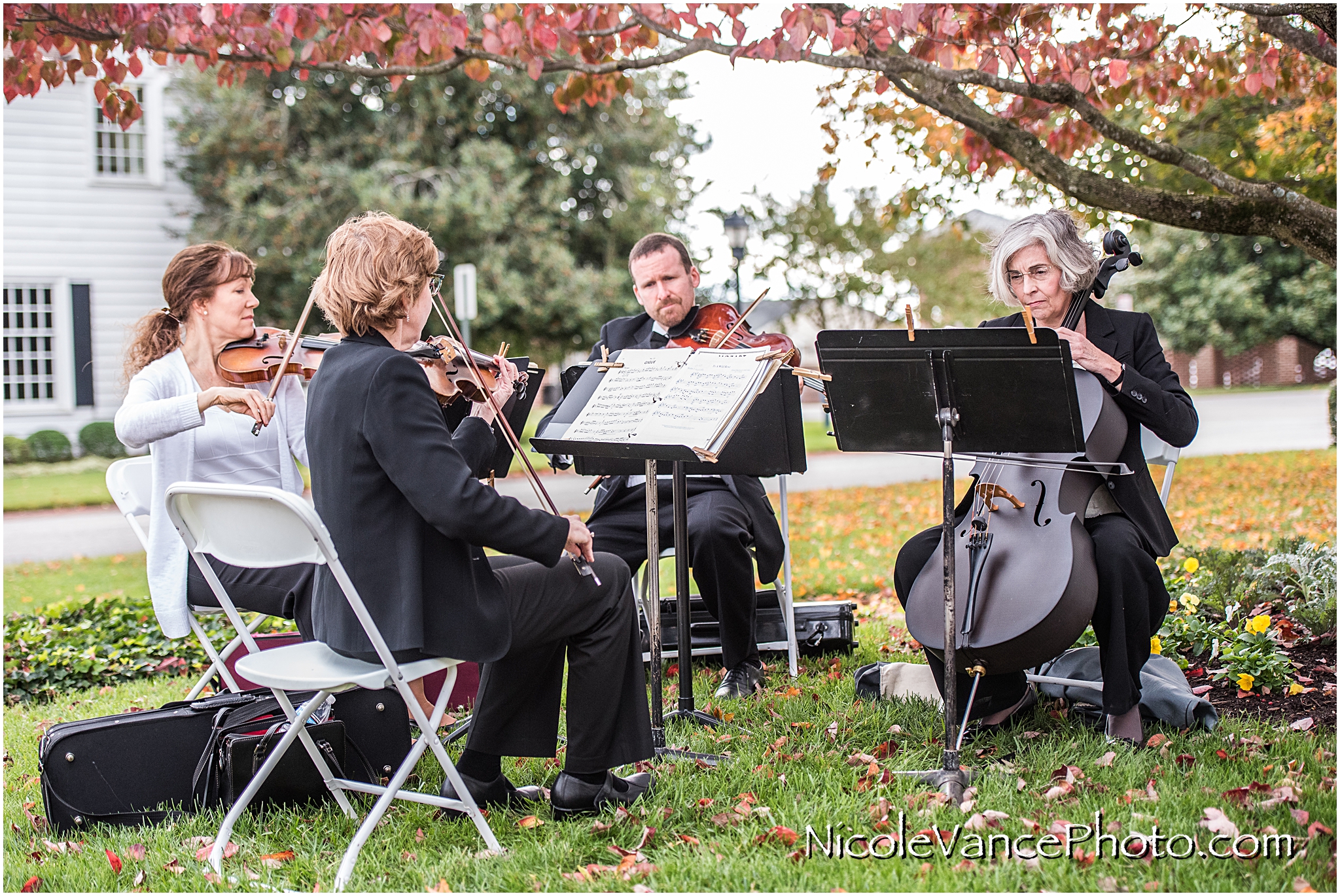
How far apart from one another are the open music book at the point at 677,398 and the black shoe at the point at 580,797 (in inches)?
35.7

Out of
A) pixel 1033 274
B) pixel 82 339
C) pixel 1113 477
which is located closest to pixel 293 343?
pixel 1033 274

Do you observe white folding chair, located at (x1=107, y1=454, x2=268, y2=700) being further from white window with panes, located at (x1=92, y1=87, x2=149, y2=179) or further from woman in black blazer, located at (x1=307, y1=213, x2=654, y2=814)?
white window with panes, located at (x1=92, y1=87, x2=149, y2=179)

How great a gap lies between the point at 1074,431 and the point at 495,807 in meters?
1.84

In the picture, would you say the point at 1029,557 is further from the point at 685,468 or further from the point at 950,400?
the point at 685,468

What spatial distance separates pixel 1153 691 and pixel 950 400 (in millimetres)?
1232

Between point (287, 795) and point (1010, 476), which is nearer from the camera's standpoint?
point (287, 795)

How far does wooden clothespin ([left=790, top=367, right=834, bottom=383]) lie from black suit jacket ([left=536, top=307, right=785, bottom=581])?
3.66 feet

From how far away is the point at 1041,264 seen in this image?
11.4ft

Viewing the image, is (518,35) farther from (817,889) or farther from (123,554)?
(123,554)

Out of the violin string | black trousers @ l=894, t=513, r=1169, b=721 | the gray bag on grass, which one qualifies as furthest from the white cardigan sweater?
the gray bag on grass

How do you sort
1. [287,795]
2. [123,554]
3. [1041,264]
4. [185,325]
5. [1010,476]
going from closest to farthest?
[287,795]
[1010,476]
[1041,264]
[185,325]
[123,554]

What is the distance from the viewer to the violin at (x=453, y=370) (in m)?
3.39

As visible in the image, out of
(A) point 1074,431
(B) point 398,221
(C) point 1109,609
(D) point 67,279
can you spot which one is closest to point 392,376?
(B) point 398,221

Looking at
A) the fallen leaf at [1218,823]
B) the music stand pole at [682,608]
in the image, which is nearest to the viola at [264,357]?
the music stand pole at [682,608]
